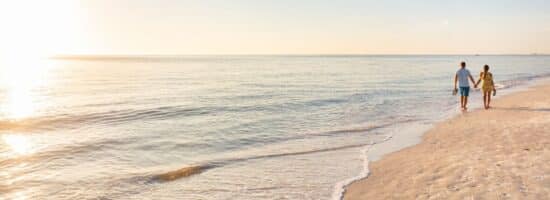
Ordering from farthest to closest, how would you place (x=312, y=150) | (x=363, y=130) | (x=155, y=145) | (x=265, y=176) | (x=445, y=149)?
(x=363, y=130) → (x=155, y=145) → (x=312, y=150) → (x=445, y=149) → (x=265, y=176)

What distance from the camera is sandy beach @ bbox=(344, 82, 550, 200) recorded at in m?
6.68

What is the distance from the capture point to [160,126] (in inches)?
645

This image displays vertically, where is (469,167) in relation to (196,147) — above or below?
above

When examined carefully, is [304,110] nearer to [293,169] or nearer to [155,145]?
[155,145]

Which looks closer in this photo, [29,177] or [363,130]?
[29,177]

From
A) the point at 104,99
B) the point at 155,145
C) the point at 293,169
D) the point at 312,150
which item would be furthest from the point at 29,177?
the point at 104,99

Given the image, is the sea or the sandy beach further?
the sea

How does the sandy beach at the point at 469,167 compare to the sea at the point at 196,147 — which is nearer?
the sandy beach at the point at 469,167

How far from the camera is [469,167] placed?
8.11 m

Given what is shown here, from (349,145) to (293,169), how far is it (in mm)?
3207

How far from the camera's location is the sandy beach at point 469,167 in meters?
6.68

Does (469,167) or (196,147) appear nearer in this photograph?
(469,167)

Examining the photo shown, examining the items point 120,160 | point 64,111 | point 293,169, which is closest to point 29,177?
point 120,160

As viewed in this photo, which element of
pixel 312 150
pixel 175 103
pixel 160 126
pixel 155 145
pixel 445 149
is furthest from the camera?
pixel 175 103
